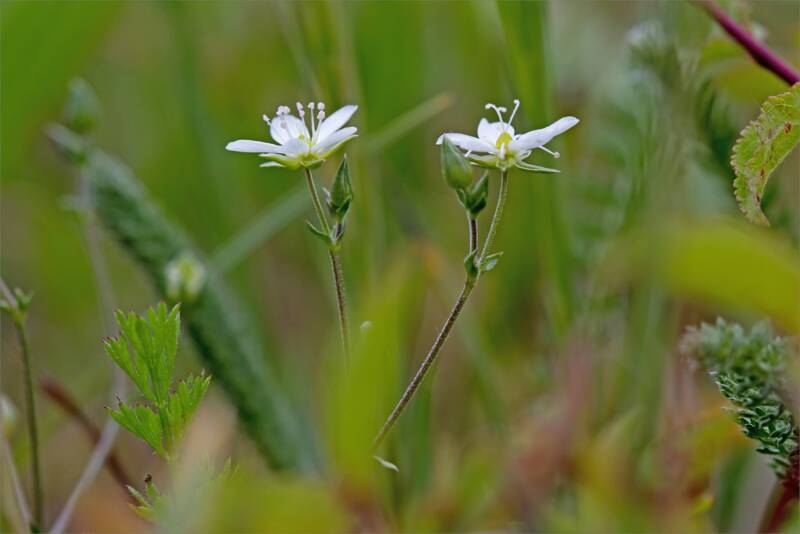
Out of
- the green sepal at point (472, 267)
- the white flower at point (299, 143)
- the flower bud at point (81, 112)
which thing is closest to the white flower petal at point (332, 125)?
the white flower at point (299, 143)

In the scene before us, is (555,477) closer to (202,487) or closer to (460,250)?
(202,487)

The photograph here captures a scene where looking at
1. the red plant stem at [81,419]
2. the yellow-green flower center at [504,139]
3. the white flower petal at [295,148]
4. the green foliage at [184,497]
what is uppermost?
the white flower petal at [295,148]

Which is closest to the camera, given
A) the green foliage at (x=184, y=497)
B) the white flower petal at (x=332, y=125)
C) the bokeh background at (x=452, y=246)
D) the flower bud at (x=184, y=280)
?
the green foliage at (x=184, y=497)

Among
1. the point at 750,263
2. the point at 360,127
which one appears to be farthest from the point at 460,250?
the point at 750,263

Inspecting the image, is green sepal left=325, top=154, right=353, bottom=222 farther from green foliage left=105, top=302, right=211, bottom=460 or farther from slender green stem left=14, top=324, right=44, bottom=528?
slender green stem left=14, top=324, right=44, bottom=528

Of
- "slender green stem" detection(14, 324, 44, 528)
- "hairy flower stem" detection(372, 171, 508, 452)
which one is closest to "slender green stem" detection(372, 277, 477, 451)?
"hairy flower stem" detection(372, 171, 508, 452)

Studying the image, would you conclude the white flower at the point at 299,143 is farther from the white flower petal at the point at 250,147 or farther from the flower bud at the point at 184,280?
the flower bud at the point at 184,280

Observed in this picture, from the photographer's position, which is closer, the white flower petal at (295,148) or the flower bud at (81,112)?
the white flower petal at (295,148)
